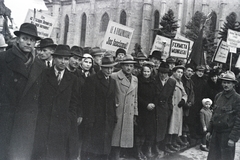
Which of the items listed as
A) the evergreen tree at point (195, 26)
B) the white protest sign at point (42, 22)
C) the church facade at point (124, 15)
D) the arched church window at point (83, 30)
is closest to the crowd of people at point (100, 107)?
the white protest sign at point (42, 22)

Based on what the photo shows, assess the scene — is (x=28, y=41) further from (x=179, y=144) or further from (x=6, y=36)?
(x=179, y=144)

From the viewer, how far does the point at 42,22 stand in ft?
24.9

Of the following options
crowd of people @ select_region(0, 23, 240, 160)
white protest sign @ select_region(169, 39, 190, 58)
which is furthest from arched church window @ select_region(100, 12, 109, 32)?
crowd of people @ select_region(0, 23, 240, 160)

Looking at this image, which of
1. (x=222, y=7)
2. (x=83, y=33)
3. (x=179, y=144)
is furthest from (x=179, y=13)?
(x=179, y=144)

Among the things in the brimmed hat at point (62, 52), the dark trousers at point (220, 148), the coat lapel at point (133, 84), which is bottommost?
the dark trousers at point (220, 148)

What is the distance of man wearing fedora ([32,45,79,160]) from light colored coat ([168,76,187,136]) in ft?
10.5

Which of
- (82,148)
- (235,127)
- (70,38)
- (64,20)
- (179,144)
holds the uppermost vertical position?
(64,20)

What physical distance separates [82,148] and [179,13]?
34791 millimetres

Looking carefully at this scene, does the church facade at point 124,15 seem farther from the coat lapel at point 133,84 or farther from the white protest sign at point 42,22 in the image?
the coat lapel at point 133,84

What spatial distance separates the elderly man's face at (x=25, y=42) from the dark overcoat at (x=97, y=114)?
1502 mm

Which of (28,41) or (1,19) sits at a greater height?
(1,19)

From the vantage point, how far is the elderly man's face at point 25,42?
11.8 feet

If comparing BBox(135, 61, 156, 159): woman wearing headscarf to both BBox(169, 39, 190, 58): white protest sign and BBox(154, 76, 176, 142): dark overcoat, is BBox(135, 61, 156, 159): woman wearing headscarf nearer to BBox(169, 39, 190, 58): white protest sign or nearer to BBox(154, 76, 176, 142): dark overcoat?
BBox(154, 76, 176, 142): dark overcoat

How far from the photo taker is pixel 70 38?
45.8 metres
